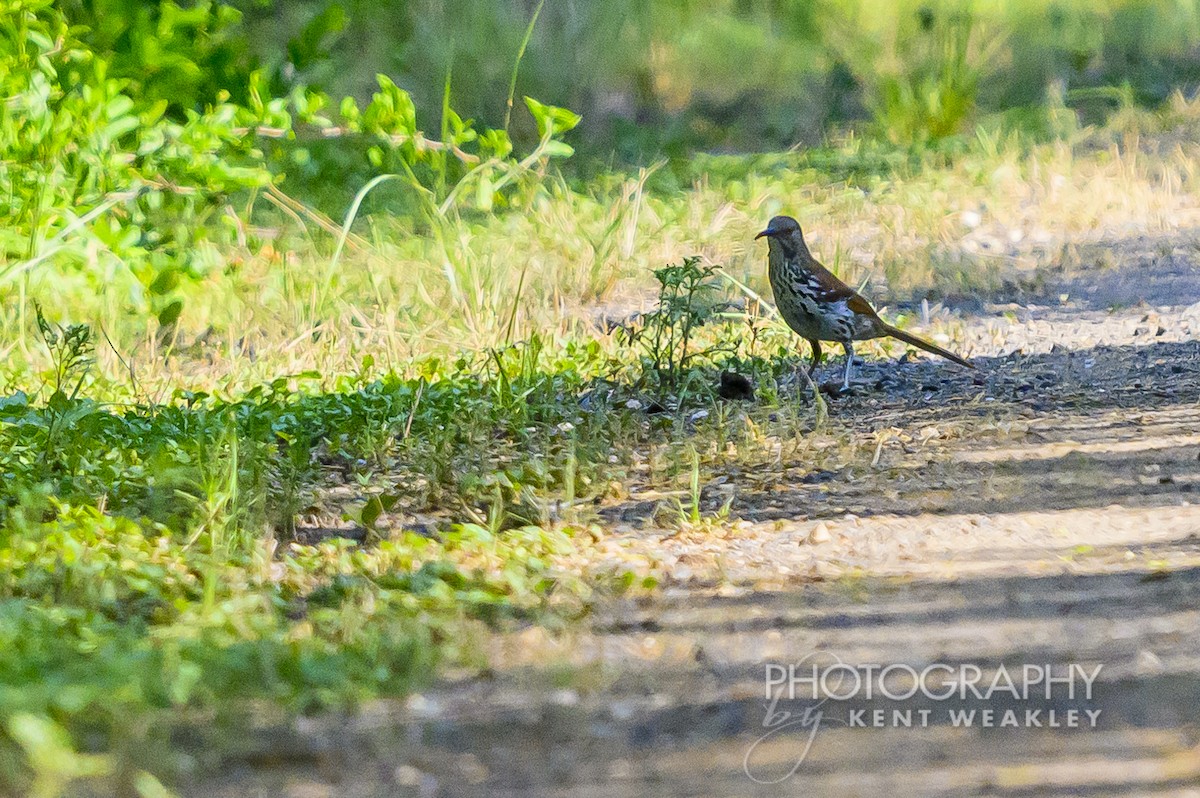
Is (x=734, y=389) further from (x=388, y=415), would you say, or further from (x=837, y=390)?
(x=388, y=415)

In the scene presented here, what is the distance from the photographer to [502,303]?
23.0 feet

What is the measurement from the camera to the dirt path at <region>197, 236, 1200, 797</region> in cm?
280

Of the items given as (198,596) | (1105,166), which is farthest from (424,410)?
(1105,166)

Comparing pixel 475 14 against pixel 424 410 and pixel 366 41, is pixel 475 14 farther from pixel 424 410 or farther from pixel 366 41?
pixel 424 410

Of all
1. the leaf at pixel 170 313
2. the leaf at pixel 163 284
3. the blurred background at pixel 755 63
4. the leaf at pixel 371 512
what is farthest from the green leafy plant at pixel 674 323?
the blurred background at pixel 755 63

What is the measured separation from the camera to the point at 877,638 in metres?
3.44

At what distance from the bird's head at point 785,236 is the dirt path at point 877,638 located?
93 centimetres

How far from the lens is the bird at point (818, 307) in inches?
235

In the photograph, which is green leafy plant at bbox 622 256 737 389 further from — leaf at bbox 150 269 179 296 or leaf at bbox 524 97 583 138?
leaf at bbox 150 269 179 296

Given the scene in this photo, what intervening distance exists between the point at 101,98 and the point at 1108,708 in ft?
18.4

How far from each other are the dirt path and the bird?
443mm

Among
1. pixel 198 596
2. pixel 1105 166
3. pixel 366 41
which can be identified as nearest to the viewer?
pixel 198 596

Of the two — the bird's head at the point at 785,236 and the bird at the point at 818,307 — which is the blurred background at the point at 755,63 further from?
the bird at the point at 818,307

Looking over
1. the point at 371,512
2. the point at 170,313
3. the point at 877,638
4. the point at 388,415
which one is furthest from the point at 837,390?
the point at 170,313
